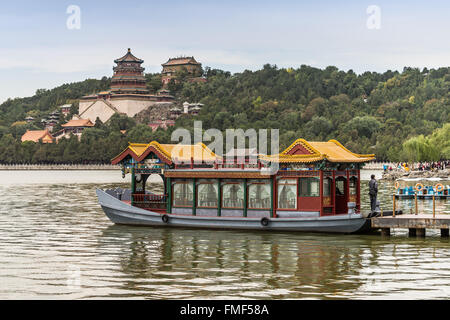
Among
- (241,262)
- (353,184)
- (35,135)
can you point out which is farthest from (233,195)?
(35,135)

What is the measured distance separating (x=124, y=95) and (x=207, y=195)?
15767 centimetres

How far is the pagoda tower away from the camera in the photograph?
181875 mm

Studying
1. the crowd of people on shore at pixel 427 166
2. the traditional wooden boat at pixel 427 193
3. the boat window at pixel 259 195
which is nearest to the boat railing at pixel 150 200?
the boat window at pixel 259 195

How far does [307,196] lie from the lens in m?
27.0

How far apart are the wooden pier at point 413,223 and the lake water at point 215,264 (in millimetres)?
448

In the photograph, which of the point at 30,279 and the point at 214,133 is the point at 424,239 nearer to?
the point at 30,279

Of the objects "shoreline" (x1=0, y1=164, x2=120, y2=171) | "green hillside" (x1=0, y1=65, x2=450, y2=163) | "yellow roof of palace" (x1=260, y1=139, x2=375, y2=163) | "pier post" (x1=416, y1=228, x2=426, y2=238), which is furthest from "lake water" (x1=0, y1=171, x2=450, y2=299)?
"shoreline" (x1=0, y1=164, x2=120, y2=171)

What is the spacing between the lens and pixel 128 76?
18262 cm

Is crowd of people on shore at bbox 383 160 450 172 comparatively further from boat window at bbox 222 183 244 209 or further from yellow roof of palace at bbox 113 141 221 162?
boat window at bbox 222 183 244 209

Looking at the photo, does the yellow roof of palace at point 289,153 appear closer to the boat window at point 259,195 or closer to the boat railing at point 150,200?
the boat window at point 259,195

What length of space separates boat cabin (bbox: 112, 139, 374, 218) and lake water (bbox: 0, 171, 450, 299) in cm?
96

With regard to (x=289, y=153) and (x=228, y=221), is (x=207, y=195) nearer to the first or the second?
(x=228, y=221)

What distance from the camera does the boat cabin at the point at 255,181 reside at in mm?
26953
